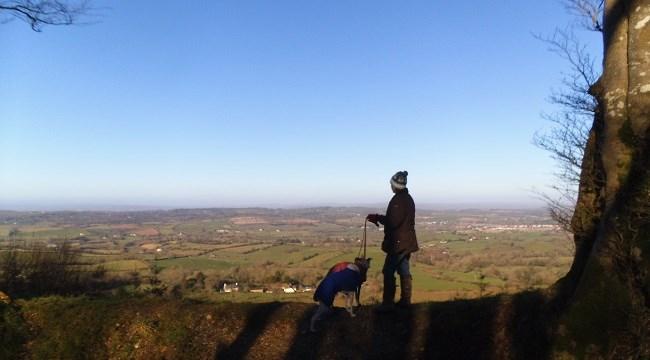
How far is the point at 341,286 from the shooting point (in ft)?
22.8

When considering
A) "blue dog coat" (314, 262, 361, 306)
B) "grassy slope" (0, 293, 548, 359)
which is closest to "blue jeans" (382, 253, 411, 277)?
"blue dog coat" (314, 262, 361, 306)

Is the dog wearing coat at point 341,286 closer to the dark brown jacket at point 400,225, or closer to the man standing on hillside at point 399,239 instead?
the man standing on hillside at point 399,239

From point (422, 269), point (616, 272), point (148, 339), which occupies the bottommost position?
point (422, 269)

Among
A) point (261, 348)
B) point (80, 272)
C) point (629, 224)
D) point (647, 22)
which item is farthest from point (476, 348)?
point (80, 272)

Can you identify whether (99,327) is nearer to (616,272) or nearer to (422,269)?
(616,272)

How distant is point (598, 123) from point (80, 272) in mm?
12603

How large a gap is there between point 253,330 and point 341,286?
1656 mm

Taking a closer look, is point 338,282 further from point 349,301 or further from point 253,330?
point 253,330

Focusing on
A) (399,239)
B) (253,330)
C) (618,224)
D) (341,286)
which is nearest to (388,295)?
(341,286)

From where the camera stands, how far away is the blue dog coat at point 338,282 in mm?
6832

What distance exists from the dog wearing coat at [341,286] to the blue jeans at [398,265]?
43 centimetres

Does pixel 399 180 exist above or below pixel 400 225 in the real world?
above

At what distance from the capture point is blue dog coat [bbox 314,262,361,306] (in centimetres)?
683

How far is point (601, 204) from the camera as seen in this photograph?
5.59 meters
